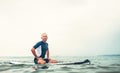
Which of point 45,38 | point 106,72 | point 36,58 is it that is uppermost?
point 45,38

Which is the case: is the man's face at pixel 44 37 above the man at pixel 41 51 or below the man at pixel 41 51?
above

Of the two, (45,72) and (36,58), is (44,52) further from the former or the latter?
(45,72)

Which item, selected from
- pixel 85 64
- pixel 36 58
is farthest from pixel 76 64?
pixel 36 58

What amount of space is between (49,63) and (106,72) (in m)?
5.95

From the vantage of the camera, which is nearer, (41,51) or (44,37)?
(44,37)

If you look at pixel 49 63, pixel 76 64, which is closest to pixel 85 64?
pixel 76 64

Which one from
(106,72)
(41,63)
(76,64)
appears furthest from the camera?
(76,64)

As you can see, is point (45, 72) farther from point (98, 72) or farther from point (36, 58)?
point (36, 58)

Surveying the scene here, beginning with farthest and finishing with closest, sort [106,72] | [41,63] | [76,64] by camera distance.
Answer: [76,64]
[41,63]
[106,72]

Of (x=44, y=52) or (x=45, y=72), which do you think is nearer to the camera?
(x=45, y=72)

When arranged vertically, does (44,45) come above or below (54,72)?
above

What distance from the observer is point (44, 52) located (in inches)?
669

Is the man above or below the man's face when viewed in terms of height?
below

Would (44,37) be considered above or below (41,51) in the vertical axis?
above
